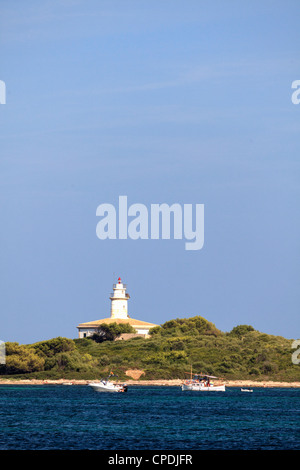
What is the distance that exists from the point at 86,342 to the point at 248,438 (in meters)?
102

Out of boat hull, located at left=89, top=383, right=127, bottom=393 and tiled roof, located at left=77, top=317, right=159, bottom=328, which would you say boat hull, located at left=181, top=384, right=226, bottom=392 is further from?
tiled roof, located at left=77, top=317, right=159, bottom=328

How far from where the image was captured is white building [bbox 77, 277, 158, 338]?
166 m

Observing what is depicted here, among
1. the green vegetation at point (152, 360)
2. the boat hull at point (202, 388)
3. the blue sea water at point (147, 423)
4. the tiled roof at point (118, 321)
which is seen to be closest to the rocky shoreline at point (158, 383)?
the green vegetation at point (152, 360)

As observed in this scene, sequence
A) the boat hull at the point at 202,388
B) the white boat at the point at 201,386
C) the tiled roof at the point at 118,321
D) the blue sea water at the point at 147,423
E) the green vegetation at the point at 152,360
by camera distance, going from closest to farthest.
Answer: the blue sea water at the point at 147,423 → the boat hull at the point at 202,388 → the white boat at the point at 201,386 → the green vegetation at the point at 152,360 → the tiled roof at the point at 118,321

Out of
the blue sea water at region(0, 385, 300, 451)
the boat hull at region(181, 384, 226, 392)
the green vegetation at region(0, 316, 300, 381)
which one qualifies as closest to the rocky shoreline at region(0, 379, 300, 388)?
the green vegetation at region(0, 316, 300, 381)

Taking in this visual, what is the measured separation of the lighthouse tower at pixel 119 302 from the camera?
169125 millimetres

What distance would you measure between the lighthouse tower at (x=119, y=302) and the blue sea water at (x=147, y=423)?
6332 centimetres

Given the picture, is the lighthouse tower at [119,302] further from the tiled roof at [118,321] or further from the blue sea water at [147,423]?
the blue sea water at [147,423]

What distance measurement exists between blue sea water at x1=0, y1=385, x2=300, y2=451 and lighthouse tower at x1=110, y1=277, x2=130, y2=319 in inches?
2493

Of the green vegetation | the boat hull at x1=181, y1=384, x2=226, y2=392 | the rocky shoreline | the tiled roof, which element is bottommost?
the boat hull at x1=181, y1=384, x2=226, y2=392

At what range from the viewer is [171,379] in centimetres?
14100

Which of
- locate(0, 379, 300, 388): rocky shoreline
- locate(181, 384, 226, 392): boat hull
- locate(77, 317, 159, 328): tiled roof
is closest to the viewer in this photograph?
locate(181, 384, 226, 392): boat hull
